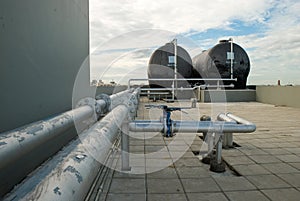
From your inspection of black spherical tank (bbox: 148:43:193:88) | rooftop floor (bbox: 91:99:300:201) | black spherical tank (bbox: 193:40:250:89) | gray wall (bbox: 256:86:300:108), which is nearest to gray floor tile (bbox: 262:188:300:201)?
rooftop floor (bbox: 91:99:300:201)

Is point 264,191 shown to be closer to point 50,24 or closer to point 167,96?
point 50,24

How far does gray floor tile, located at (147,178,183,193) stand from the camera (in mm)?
2527

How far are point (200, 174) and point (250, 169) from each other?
26.6 inches

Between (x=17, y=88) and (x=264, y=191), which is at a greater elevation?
(x=17, y=88)

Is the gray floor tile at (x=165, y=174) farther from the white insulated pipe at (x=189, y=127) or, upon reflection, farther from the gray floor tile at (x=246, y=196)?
the gray floor tile at (x=246, y=196)

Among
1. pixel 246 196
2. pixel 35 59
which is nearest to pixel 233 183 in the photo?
pixel 246 196

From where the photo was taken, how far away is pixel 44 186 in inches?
29.9

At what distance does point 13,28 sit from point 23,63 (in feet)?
1.03

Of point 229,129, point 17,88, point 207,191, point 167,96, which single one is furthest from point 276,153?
point 167,96

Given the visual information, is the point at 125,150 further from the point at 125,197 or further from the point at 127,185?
the point at 125,197

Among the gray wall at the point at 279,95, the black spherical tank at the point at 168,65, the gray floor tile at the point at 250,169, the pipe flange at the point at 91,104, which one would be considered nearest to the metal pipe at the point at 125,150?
the pipe flange at the point at 91,104

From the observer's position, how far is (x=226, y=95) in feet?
41.2

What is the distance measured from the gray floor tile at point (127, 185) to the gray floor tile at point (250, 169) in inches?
48.5

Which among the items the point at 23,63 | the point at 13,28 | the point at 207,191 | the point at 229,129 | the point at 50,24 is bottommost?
the point at 207,191
